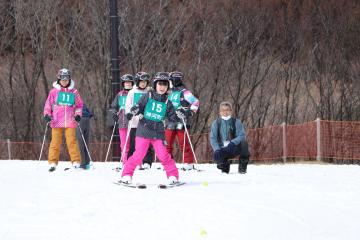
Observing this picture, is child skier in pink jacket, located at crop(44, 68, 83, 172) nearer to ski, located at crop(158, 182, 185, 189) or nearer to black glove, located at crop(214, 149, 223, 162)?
black glove, located at crop(214, 149, 223, 162)

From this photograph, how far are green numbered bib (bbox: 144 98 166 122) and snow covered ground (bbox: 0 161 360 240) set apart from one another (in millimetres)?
1001

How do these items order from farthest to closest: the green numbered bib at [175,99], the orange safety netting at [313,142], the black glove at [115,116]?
1. the orange safety netting at [313,142]
2. the black glove at [115,116]
3. the green numbered bib at [175,99]

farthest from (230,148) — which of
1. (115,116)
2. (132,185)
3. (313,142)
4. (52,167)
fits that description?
(313,142)

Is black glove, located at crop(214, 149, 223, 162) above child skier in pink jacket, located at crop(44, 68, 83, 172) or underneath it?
underneath

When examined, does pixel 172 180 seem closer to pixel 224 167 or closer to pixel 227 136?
pixel 227 136

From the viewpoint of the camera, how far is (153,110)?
33.6 feet

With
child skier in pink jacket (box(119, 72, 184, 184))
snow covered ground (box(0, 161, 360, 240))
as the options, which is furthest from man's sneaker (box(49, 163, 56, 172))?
child skier in pink jacket (box(119, 72, 184, 184))

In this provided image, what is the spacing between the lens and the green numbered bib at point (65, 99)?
43.0 ft

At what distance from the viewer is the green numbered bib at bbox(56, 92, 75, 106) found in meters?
13.1

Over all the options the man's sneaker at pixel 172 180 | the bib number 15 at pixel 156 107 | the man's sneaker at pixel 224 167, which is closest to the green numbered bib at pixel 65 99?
the man's sneaker at pixel 224 167

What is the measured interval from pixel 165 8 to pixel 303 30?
23.4 feet

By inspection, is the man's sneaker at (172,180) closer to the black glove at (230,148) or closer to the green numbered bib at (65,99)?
the black glove at (230,148)

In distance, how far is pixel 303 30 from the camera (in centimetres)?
3619

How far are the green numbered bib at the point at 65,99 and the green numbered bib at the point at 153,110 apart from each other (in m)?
3.29
